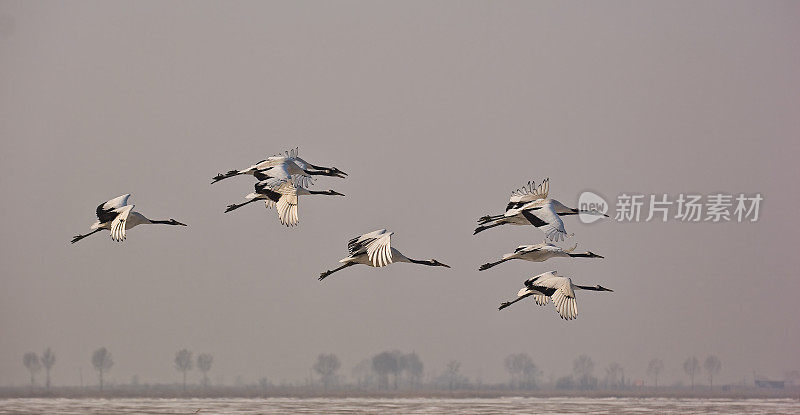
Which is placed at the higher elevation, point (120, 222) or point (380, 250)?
point (120, 222)

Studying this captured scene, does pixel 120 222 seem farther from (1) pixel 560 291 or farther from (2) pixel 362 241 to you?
(1) pixel 560 291

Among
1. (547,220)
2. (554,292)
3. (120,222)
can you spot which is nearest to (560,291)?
(554,292)

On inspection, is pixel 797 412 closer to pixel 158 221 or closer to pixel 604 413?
pixel 604 413

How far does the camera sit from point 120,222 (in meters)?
39.0

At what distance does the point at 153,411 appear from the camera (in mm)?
87562

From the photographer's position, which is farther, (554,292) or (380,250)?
(554,292)

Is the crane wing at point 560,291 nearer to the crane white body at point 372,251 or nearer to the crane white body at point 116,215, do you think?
the crane white body at point 372,251

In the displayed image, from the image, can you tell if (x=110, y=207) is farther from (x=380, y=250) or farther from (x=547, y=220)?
(x=547, y=220)

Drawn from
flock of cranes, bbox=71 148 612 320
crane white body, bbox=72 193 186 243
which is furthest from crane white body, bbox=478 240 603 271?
crane white body, bbox=72 193 186 243

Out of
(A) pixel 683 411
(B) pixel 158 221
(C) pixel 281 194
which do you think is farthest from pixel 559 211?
(A) pixel 683 411

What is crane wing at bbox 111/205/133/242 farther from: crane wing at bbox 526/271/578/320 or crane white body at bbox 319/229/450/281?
crane wing at bbox 526/271/578/320

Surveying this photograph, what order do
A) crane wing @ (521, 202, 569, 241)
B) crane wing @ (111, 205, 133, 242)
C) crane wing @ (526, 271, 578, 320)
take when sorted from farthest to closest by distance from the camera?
crane wing @ (526, 271, 578, 320), crane wing @ (111, 205, 133, 242), crane wing @ (521, 202, 569, 241)

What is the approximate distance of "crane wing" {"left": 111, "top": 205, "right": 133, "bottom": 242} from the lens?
38241 millimetres

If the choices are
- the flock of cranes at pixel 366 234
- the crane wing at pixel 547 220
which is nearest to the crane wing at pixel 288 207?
the flock of cranes at pixel 366 234
